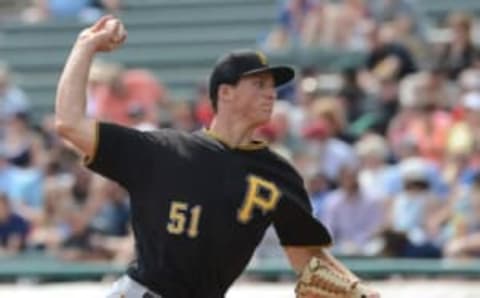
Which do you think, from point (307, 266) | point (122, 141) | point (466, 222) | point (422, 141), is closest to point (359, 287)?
point (307, 266)

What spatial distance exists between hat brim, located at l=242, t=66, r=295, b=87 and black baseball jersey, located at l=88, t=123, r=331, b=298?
0.30m

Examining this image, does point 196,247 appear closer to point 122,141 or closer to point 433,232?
point 122,141

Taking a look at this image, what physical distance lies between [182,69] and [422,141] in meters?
4.61

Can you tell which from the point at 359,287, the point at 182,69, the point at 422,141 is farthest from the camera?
the point at 182,69

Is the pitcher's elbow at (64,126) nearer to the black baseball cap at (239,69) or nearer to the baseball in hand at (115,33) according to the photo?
the baseball in hand at (115,33)

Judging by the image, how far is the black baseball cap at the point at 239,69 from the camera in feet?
19.4

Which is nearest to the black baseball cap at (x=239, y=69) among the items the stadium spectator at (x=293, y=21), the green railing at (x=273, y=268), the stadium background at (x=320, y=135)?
the stadium background at (x=320, y=135)

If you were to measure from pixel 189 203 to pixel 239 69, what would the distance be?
0.55 metres

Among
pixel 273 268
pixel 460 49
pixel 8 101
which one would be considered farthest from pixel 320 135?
pixel 8 101

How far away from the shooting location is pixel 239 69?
5.93 meters

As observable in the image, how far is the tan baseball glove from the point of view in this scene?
6.10 meters

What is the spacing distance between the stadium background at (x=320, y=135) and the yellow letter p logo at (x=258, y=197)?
3802 millimetres

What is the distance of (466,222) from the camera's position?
33.8 ft

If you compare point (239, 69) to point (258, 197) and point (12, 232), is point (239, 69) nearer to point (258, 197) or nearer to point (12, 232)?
point (258, 197)
